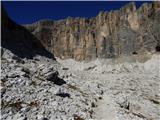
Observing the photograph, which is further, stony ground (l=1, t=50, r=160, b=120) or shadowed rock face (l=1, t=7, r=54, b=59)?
shadowed rock face (l=1, t=7, r=54, b=59)

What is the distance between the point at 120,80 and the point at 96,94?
828 inches

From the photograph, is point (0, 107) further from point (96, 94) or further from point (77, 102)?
point (96, 94)

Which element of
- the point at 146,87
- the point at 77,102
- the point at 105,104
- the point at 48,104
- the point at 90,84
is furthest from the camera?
the point at 146,87

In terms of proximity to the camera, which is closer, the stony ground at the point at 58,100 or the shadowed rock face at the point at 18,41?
the stony ground at the point at 58,100

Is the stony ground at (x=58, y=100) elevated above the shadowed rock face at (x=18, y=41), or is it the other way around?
the shadowed rock face at (x=18, y=41)

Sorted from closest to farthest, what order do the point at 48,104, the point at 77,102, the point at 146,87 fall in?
the point at 48,104, the point at 77,102, the point at 146,87

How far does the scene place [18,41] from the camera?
70.4 m

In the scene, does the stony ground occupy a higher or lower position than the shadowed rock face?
lower

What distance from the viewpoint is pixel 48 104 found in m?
36.1

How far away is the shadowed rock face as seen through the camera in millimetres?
64250

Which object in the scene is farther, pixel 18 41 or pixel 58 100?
pixel 18 41

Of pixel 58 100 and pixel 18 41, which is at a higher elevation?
pixel 18 41

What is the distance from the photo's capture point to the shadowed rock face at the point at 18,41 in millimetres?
64250

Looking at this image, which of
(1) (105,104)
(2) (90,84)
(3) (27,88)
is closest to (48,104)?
(3) (27,88)
